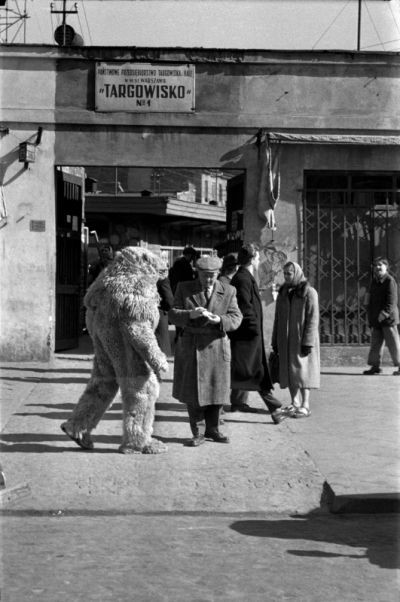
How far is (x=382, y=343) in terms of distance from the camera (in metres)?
16.6

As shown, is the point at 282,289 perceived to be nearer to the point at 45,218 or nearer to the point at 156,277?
the point at 156,277

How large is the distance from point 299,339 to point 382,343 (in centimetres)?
491

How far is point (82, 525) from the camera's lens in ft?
23.9

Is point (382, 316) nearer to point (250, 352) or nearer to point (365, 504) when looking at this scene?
point (250, 352)

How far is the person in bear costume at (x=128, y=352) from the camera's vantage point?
931cm

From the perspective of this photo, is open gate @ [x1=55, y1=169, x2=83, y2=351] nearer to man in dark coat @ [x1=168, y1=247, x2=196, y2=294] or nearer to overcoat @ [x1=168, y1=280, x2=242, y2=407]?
man in dark coat @ [x1=168, y1=247, x2=196, y2=294]

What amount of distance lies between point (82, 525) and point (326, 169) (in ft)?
36.8

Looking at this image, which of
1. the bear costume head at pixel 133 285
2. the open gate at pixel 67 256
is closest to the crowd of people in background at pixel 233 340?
the bear costume head at pixel 133 285

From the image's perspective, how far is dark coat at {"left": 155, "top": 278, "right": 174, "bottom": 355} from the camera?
11.7m

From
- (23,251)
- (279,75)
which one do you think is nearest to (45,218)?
(23,251)

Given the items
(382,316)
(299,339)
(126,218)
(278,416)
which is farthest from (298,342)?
(126,218)

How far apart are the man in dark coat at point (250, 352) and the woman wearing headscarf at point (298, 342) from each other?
0.98 feet

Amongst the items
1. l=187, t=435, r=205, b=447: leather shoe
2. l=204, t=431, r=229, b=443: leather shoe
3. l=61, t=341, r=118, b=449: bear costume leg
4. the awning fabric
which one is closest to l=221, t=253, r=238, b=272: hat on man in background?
l=204, t=431, r=229, b=443: leather shoe

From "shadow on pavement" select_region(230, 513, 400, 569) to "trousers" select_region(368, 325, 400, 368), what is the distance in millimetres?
8793
